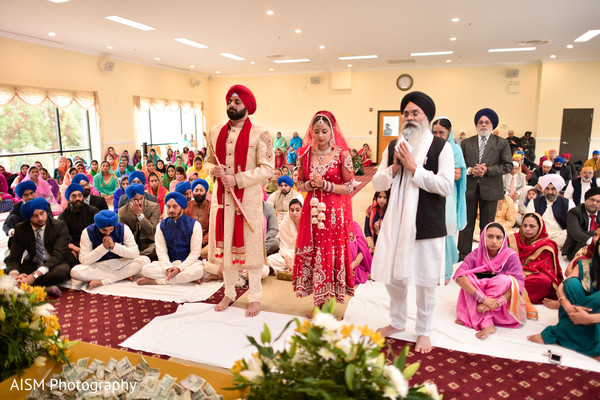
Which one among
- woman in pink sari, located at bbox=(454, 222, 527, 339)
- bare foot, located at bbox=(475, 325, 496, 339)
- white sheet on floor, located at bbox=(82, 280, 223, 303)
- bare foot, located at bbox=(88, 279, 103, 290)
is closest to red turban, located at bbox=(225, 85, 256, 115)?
white sheet on floor, located at bbox=(82, 280, 223, 303)

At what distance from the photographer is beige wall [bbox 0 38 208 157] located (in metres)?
8.13

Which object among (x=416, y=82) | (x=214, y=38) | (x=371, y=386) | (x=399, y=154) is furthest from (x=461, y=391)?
(x=416, y=82)

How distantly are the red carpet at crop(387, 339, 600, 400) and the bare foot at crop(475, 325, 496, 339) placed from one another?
0.76ft

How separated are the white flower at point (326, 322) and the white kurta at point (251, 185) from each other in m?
2.00

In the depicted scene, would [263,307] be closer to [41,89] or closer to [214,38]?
[214,38]

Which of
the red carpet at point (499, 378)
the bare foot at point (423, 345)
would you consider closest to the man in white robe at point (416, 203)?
the bare foot at point (423, 345)

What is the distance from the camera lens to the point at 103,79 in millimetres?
10312

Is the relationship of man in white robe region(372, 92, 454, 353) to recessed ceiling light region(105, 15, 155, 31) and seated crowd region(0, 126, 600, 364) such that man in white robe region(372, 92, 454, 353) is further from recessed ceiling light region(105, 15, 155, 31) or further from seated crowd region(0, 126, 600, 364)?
recessed ceiling light region(105, 15, 155, 31)

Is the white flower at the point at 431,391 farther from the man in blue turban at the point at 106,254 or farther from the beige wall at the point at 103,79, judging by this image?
the beige wall at the point at 103,79

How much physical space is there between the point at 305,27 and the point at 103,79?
232 inches

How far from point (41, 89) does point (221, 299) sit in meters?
7.81

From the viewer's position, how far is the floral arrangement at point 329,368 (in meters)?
0.95

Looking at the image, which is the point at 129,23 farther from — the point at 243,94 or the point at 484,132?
the point at 484,132

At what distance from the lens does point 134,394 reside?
4.59 feet
